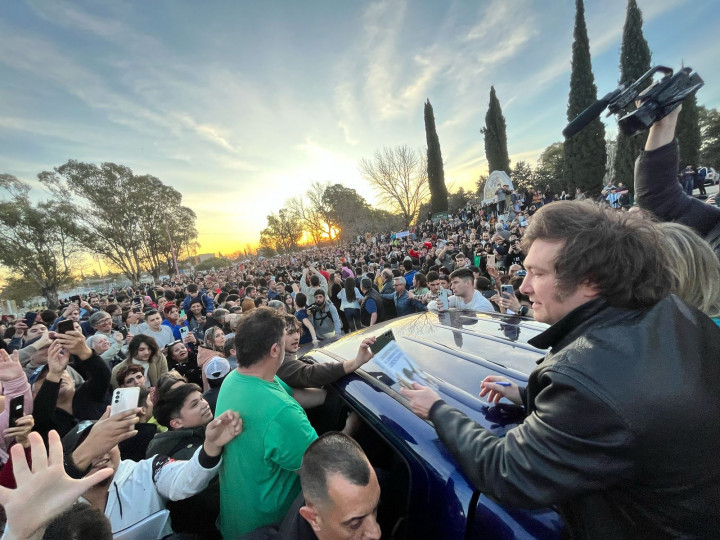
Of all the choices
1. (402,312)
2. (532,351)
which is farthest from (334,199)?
(532,351)

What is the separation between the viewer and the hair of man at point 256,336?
6.13 feet

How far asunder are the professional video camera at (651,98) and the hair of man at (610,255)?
3.13 feet

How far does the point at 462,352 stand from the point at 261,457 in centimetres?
128

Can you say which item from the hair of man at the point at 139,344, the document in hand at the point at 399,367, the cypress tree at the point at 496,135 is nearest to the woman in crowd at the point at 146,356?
the hair of man at the point at 139,344

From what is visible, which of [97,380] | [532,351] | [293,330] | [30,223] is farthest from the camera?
[30,223]

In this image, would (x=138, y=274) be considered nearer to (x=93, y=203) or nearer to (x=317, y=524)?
(x=93, y=203)

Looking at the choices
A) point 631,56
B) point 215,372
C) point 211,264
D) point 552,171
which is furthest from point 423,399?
point 211,264

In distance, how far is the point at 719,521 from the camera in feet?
2.85

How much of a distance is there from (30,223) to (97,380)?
1307 inches

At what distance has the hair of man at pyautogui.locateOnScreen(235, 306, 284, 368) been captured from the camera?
A: 187cm

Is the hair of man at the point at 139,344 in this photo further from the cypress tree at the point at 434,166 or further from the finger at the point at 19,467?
the cypress tree at the point at 434,166

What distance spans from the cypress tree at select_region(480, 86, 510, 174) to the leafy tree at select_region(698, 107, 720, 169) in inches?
688

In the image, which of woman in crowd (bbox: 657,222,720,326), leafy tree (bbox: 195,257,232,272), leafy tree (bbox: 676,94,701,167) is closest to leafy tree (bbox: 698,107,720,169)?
leafy tree (bbox: 676,94,701,167)

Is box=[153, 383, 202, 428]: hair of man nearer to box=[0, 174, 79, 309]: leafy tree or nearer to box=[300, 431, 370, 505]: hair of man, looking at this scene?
box=[300, 431, 370, 505]: hair of man
